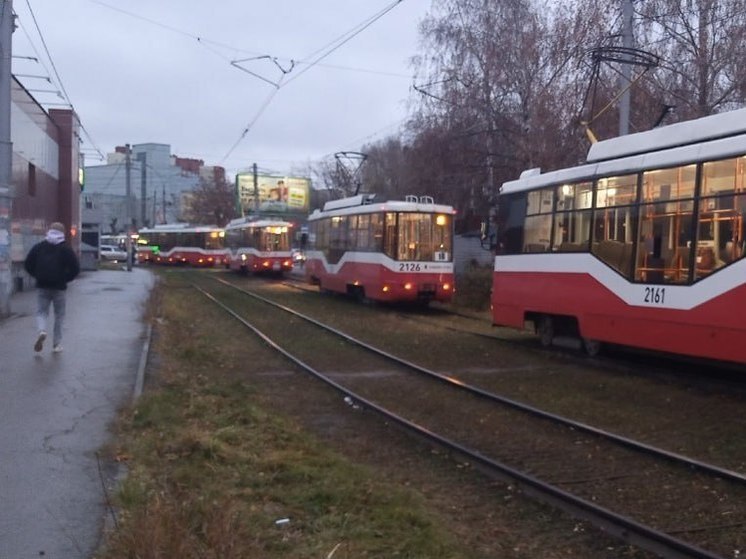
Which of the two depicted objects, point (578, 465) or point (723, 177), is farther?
point (723, 177)

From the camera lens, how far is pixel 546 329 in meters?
16.1

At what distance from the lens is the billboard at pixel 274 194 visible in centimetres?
8344

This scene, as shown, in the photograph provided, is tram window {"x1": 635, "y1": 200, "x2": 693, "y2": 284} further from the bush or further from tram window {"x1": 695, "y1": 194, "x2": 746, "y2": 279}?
the bush

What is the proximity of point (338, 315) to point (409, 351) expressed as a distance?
24.5ft

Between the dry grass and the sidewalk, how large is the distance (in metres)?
0.28

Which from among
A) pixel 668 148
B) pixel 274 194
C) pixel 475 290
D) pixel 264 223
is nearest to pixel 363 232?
pixel 475 290

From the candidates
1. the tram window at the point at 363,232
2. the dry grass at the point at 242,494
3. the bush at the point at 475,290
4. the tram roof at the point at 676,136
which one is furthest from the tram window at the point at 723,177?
the tram window at the point at 363,232

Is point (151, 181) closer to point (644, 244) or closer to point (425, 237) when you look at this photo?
point (425, 237)

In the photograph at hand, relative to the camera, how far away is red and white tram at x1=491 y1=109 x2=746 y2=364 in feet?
37.1

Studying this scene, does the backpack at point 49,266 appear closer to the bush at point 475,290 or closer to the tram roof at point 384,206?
the tram roof at point 384,206

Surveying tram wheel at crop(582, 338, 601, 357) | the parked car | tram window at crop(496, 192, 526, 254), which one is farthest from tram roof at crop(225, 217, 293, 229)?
tram wheel at crop(582, 338, 601, 357)

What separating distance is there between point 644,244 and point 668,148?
4.29ft

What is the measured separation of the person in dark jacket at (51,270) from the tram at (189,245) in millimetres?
53075

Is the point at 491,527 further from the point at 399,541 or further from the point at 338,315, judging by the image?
the point at 338,315
